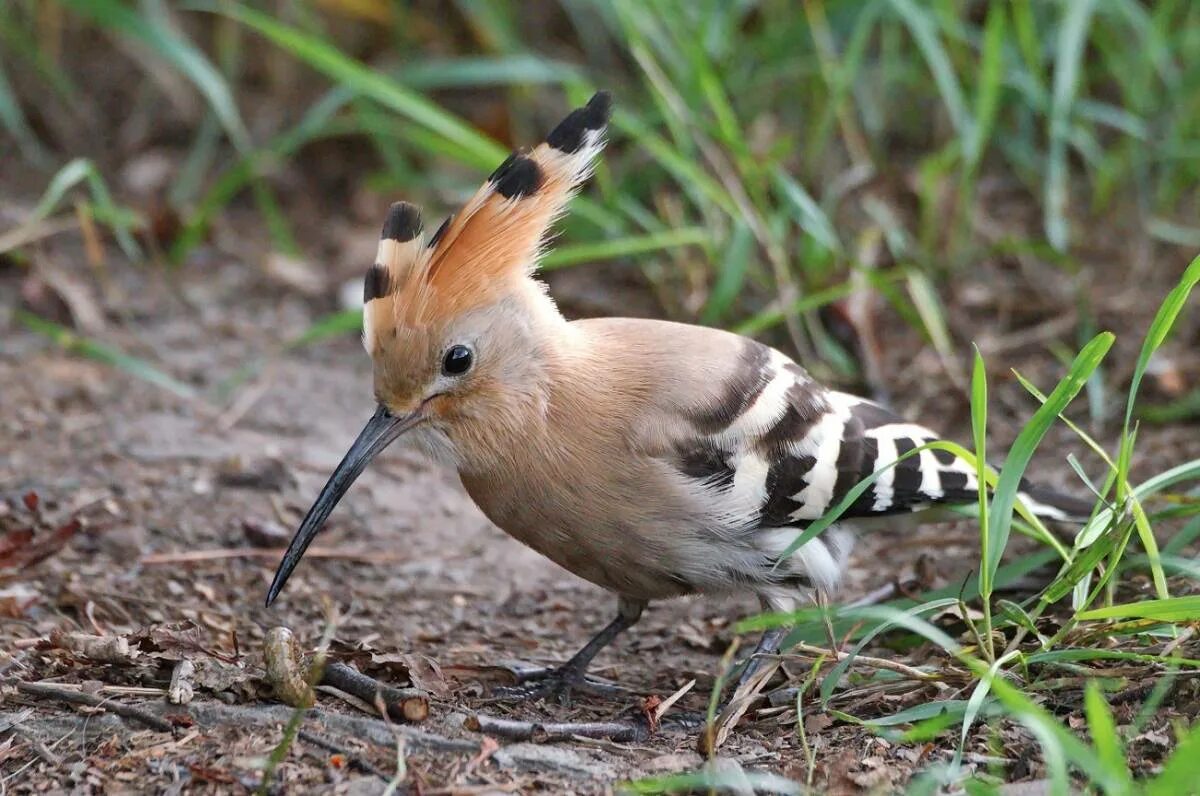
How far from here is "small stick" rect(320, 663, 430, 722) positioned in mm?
2232

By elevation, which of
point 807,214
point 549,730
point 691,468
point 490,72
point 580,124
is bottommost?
point 549,730

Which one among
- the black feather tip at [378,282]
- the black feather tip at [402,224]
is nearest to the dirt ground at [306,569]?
the black feather tip at [378,282]

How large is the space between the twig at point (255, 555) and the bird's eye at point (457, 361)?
0.79 metres

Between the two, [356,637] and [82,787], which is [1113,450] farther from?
[82,787]

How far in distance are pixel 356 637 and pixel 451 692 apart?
0.45 m

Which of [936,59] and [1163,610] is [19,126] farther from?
[1163,610]

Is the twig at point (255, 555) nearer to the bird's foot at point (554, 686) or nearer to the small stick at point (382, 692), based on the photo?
the bird's foot at point (554, 686)

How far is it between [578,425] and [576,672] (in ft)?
1.61

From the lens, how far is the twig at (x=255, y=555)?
3.14 metres

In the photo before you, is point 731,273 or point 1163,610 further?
point 731,273

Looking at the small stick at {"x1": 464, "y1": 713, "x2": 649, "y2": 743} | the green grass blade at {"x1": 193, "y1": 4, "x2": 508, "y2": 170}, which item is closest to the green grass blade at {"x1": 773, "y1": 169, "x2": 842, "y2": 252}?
the green grass blade at {"x1": 193, "y1": 4, "x2": 508, "y2": 170}

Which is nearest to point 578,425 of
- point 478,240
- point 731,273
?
point 478,240

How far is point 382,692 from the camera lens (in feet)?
7.44

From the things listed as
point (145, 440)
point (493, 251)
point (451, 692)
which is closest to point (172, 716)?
point (451, 692)
